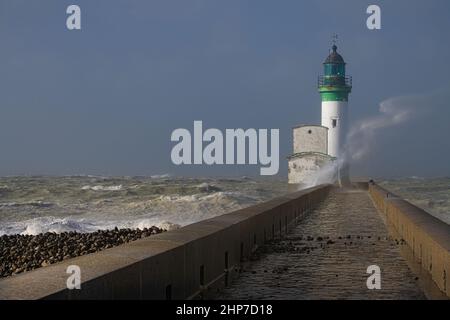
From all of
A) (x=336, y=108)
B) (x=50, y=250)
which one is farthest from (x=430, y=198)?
(x=50, y=250)

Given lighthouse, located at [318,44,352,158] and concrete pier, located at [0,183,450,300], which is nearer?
concrete pier, located at [0,183,450,300]

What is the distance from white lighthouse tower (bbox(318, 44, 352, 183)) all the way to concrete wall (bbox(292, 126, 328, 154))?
0.61 metres

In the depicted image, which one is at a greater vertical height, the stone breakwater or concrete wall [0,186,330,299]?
concrete wall [0,186,330,299]

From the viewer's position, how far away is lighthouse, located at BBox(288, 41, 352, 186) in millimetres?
50487

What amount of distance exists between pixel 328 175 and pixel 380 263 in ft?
134

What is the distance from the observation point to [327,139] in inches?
2015

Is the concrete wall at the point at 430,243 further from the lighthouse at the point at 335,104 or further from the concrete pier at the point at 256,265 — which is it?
the lighthouse at the point at 335,104

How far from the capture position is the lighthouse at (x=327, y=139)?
166 ft

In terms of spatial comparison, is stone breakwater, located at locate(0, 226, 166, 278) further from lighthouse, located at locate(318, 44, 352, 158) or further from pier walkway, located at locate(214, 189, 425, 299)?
lighthouse, located at locate(318, 44, 352, 158)

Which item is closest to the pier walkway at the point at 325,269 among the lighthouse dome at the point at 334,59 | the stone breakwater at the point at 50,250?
the stone breakwater at the point at 50,250

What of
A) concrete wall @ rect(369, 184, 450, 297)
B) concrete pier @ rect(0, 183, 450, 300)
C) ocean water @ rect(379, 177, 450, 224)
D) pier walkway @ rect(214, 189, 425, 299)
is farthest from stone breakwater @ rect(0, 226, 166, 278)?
ocean water @ rect(379, 177, 450, 224)
